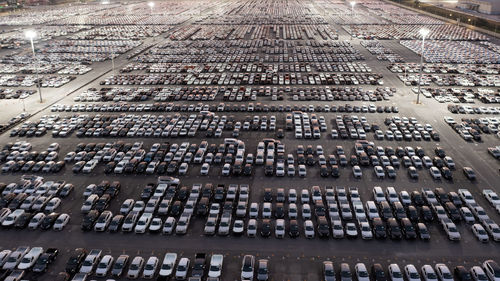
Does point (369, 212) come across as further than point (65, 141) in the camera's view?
No

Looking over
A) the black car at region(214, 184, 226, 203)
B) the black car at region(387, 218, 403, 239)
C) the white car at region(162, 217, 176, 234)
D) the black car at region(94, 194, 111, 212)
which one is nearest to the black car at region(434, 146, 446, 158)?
the black car at region(387, 218, 403, 239)

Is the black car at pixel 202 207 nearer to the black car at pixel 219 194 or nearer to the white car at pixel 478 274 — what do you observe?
the black car at pixel 219 194

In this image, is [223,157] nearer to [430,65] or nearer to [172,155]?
[172,155]

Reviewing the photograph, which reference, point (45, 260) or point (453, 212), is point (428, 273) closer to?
point (453, 212)

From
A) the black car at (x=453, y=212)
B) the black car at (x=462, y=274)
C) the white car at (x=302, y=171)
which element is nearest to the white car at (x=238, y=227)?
the white car at (x=302, y=171)

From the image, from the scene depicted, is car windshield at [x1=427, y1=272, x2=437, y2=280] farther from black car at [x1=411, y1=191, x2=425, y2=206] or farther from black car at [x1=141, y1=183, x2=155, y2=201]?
black car at [x1=141, y1=183, x2=155, y2=201]

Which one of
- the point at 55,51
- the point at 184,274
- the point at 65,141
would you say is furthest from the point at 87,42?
the point at 184,274
